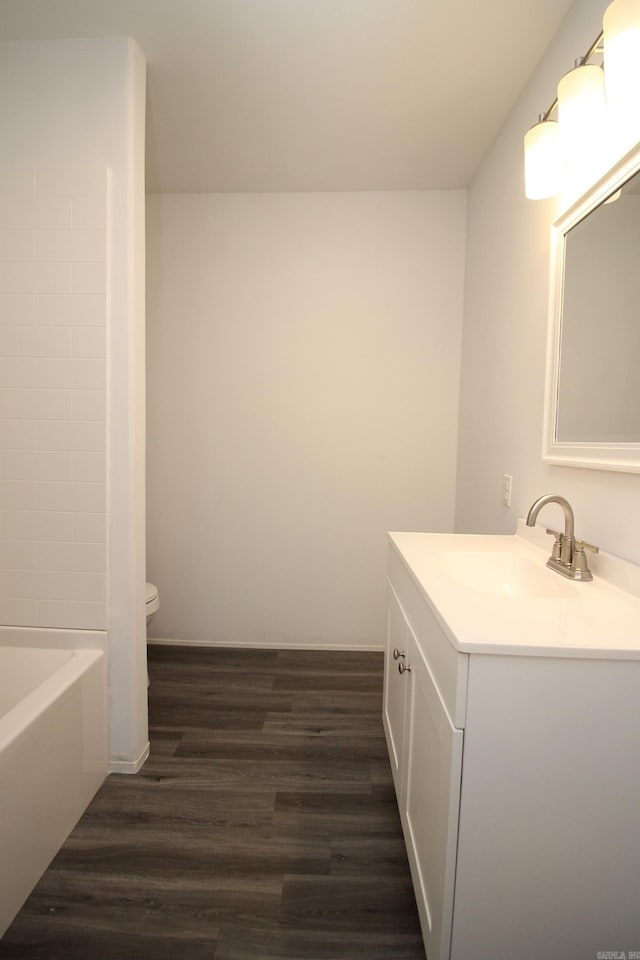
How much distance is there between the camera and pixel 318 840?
4.60ft

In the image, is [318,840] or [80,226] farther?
[80,226]

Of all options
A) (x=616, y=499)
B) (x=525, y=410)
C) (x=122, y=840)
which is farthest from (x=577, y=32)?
(x=122, y=840)

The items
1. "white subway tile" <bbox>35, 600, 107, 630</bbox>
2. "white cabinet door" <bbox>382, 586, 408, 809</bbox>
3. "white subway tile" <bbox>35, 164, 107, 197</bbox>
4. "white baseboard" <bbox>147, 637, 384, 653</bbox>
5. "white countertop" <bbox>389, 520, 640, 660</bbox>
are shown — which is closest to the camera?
"white countertop" <bbox>389, 520, 640, 660</bbox>

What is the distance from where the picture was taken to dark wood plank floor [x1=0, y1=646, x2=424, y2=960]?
1122 millimetres

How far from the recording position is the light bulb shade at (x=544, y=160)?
136 cm

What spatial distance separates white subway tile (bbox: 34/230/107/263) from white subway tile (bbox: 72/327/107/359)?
0.74 ft

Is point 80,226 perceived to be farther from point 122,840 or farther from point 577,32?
point 122,840

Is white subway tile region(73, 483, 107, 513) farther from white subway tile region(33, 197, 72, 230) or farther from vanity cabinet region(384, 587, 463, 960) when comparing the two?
vanity cabinet region(384, 587, 463, 960)

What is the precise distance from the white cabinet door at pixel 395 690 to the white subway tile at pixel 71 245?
1.52 meters

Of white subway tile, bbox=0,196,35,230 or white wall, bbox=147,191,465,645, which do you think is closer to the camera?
white subway tile, bbox=0,196,35,230

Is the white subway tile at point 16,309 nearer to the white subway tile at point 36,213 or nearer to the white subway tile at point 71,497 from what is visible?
the white subway tile at point 36,213

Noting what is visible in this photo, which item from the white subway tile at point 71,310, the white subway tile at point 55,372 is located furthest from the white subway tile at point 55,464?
the white subway tile at point 71,310

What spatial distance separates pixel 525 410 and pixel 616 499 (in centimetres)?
61

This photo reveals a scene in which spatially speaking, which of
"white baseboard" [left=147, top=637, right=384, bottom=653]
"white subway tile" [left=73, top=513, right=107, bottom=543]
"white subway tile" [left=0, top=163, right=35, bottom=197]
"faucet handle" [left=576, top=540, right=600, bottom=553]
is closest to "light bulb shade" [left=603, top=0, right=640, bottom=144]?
"faucet handle" [left=576, top=540, right=600, bottom=553]
